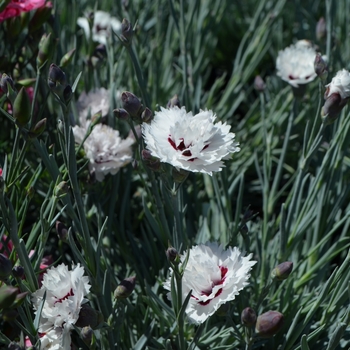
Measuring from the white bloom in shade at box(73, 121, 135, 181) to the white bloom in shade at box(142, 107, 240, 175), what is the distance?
11.0 inches

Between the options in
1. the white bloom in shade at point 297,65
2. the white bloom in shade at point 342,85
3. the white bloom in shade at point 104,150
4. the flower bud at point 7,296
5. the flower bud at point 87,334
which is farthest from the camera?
the white bloom in shade at point 297,65

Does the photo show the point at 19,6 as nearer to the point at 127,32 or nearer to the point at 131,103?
the point at 127,32

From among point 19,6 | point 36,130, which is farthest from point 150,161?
point 19,6

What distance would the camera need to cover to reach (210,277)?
2.51ft

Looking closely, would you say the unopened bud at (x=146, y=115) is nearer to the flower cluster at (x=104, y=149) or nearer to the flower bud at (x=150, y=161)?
the flower bud at (x=150, y=161)

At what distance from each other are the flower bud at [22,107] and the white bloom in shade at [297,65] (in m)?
0.60

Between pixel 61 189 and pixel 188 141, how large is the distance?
0.58 ft

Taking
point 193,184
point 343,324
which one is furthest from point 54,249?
point 343,324

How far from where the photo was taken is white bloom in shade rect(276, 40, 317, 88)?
115 cm

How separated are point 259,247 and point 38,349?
46cm

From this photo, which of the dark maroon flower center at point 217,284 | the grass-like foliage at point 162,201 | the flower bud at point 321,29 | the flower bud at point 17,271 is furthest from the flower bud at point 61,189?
the flower bud at point 321,29

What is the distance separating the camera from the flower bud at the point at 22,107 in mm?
694

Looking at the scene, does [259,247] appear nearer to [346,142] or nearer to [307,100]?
[346,142]

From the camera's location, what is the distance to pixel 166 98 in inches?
61.2
